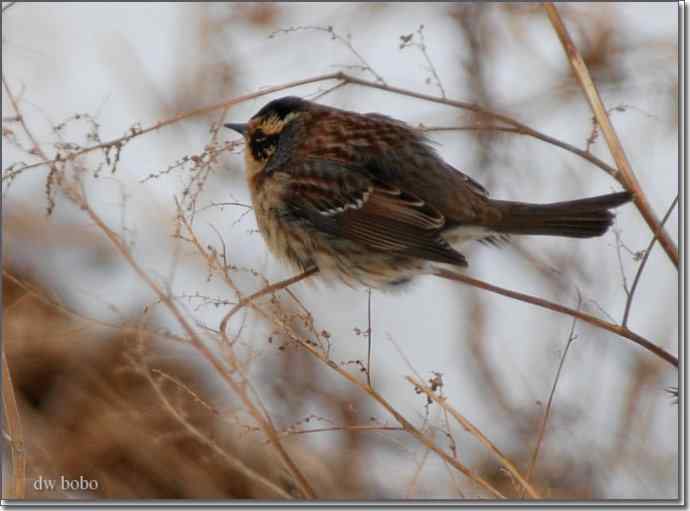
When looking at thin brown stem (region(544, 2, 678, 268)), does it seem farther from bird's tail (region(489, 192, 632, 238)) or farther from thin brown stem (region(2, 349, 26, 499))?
thin brown stem (region(2, 349, 26, 499))

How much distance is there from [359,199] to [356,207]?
0.03m

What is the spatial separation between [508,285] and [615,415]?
0.86 metres

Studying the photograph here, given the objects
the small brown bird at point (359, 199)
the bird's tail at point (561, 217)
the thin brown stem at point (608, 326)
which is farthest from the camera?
the small brown bird at point (359, 199)

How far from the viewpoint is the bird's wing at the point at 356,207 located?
11.0ft

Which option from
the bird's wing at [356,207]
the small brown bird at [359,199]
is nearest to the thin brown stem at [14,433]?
the small brown bird at [359,199]

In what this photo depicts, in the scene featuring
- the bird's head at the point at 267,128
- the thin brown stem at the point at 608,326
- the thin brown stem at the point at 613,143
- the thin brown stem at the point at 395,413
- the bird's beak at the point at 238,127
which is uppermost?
the bird's head at the point at 267,128

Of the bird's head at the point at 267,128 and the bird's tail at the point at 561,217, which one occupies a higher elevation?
the bird's head at the point at 267,128

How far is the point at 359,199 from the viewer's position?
136 inches

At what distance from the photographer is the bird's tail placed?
9.77ft

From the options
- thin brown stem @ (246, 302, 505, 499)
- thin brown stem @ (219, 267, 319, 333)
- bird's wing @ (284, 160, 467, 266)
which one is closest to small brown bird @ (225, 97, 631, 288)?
bird's wing @ (284, 160, 467, 266)

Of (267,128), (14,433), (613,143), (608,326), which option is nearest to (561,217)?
(613,143)

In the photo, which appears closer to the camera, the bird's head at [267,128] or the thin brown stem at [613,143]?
the thin brown stem at [613,143]

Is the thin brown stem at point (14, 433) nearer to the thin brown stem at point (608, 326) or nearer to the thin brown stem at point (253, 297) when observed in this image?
the thin brown stem at point (253, 297)

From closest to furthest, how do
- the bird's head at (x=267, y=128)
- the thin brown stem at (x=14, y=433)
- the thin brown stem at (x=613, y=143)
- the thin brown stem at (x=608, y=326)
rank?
1. the thin brown stem at (x=608, y=326)
2. the thin brown stem at (x=613, y=143)
3. the thin brown stem at (x=14, y=433)
4. the bird's head at (x=267, y=128)
